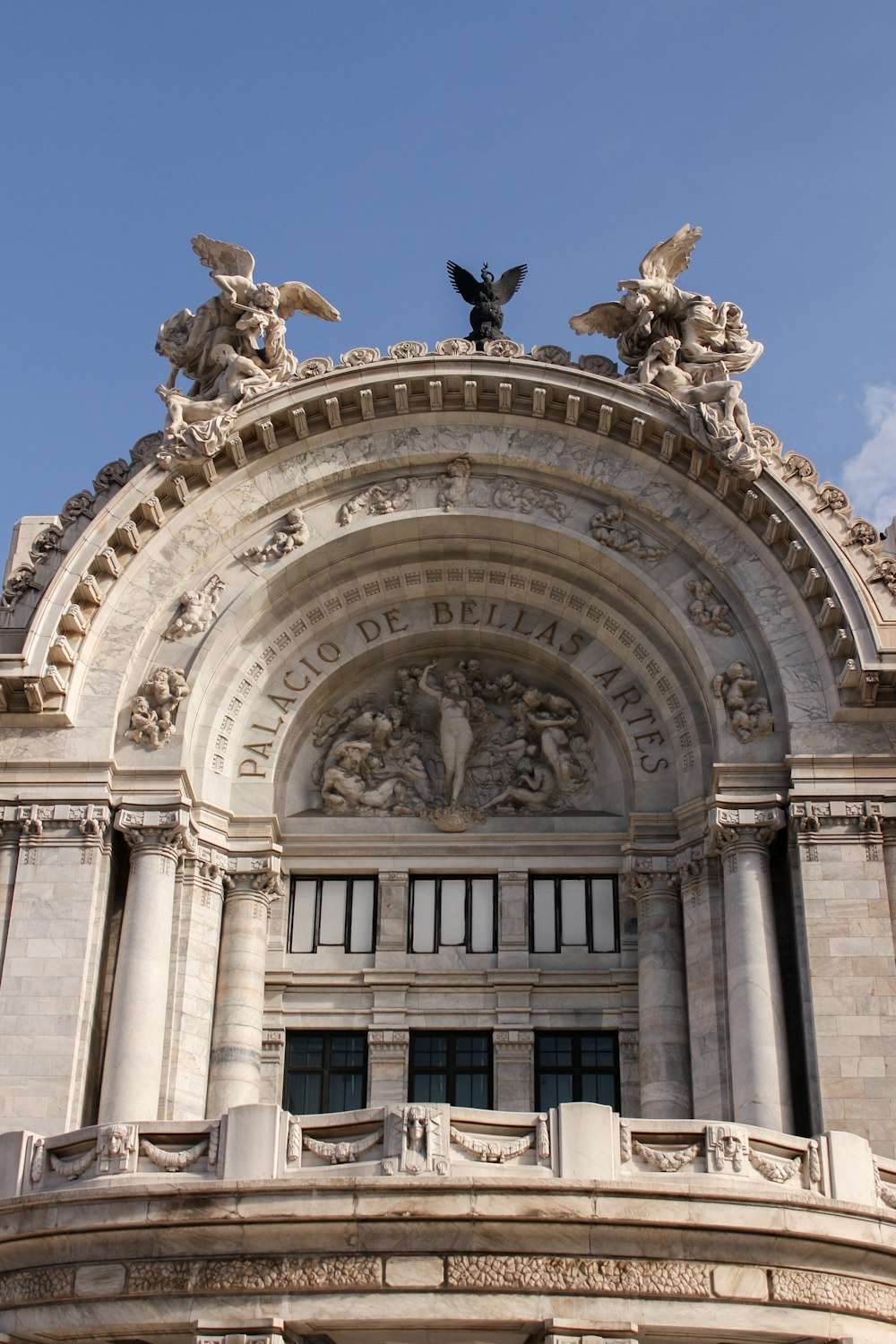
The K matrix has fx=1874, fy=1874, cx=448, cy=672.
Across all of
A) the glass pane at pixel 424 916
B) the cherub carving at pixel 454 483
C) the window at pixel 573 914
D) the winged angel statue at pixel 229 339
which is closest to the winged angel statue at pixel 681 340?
the cherub carving at pixel 454 483

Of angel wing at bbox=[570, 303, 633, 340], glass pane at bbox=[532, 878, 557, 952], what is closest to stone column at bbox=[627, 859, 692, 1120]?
glass pane at bbox=[532, 878, 557, 952]

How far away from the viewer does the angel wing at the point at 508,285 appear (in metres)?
37.3

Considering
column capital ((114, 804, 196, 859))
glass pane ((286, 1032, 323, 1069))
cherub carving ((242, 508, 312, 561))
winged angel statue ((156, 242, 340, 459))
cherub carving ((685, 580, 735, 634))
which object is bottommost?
glass pane ((286, 1032, 323, 1069))

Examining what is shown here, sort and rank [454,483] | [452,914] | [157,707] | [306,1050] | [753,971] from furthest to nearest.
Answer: [454,483], [452,914], [306,1050], [157,707], [753,971]

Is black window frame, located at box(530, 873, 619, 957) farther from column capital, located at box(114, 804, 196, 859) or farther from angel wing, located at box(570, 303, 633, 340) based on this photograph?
angel wing, located at box(570, 303, 633, 340)

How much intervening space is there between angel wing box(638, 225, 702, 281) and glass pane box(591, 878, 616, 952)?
11146mm

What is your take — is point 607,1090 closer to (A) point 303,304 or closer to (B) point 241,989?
(B) point 241,989

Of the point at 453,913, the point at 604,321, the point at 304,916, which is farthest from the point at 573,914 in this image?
the point at 604,321

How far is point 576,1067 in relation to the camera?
31.5 meters

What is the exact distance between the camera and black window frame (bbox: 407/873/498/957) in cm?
3256

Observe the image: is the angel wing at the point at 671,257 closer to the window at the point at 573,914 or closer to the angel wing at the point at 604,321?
the angel wing at the point at 604,321

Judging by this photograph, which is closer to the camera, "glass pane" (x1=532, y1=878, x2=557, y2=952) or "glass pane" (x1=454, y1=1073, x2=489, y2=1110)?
"glass pane" (x1=454, y1=1073, x2=489, y2=1110)

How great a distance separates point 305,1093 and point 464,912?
4.19m

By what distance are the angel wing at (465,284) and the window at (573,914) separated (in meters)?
11.9
